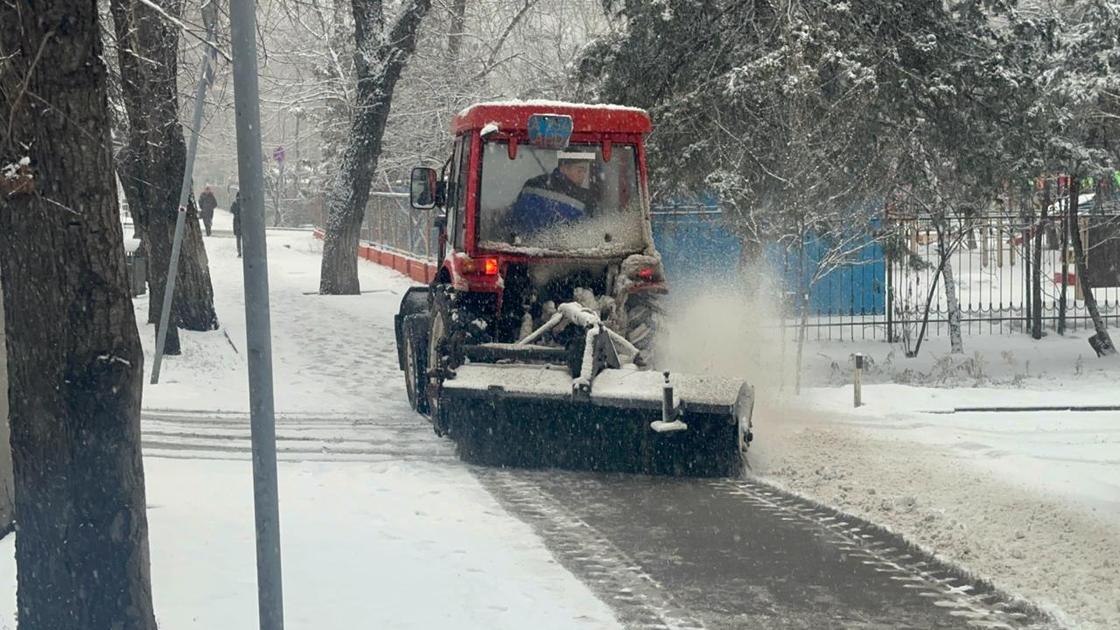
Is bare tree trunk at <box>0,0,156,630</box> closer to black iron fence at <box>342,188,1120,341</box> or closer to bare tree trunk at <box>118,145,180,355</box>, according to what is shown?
bare tree trunk at <box>118,145,180,355</box>

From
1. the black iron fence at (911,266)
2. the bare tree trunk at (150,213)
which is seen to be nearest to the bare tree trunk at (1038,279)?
the black iron fence at (911,266)

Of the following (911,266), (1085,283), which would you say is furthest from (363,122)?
(1085,283)

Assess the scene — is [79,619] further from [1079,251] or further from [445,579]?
[1079,251]

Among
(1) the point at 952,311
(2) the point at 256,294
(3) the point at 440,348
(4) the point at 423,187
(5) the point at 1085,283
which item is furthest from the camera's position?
(1) the point at 952,311

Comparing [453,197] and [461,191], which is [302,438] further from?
[461,191]

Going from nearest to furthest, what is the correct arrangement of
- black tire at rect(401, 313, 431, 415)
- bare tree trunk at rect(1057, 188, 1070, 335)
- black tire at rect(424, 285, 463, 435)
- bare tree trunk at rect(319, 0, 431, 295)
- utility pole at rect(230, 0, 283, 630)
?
utility pole at rect(230, 0, 283, 630), black tire at rect(424, 285, 463, 435), black tire at rect(401, 313, 431, 415), bare tree trunk at rect(1057, 188, 1070, 335), bare tree trunk at rect(319, 0, 431, 295)

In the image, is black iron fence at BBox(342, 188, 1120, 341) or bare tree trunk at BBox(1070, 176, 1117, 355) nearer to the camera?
black iron fence at BBox(342, 188, 1120, 341)

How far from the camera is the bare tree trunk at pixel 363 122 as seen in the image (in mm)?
23141

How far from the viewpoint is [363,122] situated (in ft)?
78.7

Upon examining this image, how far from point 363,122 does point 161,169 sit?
655 centimetres

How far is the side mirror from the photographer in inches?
498

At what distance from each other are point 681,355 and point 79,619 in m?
9.92

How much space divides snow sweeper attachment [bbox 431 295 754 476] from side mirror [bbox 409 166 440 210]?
1.96 metres

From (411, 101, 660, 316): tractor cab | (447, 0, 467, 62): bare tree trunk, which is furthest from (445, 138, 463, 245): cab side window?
(447, 0, 467, 62): bare tree trunk
